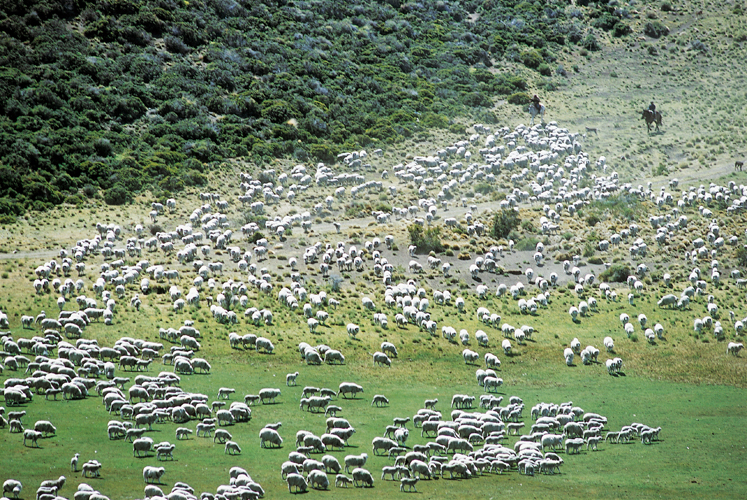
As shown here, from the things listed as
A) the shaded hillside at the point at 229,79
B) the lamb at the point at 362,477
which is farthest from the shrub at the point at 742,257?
the lamb at the point at 362,477

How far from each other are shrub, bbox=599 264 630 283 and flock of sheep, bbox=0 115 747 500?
113 cm

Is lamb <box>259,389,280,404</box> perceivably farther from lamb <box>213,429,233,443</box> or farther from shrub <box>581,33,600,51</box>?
shrub <box>581,33,600,51</box>

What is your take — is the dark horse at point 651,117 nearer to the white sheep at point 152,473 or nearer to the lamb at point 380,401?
the lamb at point 380,401

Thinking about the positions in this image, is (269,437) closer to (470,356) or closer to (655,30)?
(470,356)

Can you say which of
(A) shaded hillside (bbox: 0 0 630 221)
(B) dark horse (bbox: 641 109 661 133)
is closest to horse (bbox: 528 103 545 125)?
(A) shaded hillside (bbox: 0 0 630 221)

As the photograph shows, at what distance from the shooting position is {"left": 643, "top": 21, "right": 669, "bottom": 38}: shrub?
124 meters

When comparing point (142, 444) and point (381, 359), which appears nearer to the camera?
point (142, 444)

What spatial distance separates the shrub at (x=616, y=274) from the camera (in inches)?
2333

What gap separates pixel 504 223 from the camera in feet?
217

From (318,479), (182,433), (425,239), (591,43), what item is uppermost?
(591,43)

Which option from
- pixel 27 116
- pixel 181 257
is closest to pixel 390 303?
pixel 181 257

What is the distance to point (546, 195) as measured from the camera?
Answer: 73.9m

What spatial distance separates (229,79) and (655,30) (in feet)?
222

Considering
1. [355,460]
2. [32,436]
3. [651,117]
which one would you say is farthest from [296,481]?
[651,117]
